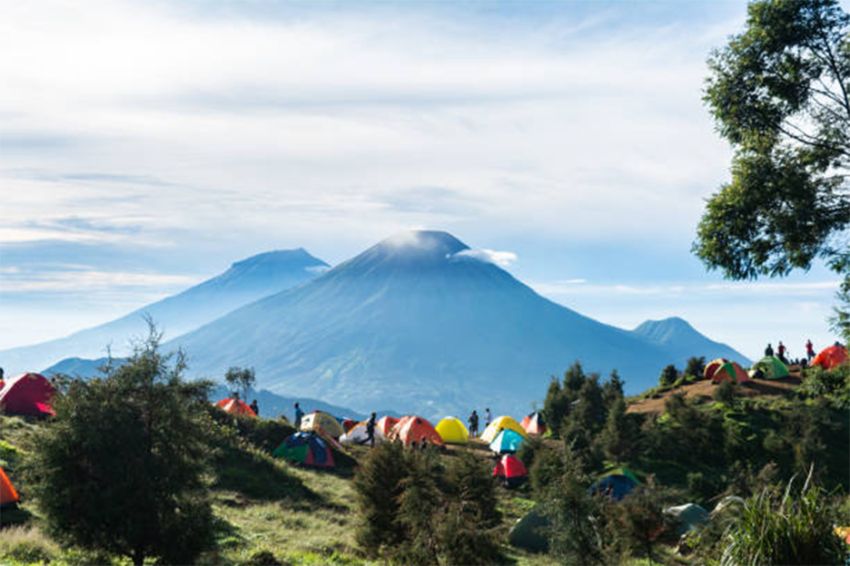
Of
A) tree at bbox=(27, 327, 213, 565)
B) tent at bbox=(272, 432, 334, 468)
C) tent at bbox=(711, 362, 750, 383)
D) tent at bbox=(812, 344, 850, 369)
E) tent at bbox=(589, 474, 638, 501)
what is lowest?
tent at bbox=(589, 474, 638, 501)

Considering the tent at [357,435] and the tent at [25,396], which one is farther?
the tent at [357,435]

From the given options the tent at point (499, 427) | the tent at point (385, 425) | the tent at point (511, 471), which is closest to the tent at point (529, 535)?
the tent at point (511, 471)

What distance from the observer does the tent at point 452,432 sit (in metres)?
52.9

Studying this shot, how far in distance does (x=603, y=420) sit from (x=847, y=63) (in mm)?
36243

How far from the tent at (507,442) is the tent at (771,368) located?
73.8 ft

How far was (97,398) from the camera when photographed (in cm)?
1542

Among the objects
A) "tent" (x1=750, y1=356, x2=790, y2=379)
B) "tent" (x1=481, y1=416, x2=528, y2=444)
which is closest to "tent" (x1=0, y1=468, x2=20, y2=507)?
"tent" (x1=481, y1=416, x2=528, y2=444)

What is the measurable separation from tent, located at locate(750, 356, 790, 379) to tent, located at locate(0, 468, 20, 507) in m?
A: 51.2

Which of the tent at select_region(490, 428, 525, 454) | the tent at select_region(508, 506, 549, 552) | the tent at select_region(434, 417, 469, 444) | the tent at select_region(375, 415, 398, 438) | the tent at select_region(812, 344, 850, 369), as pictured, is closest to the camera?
the tent at select_region(508, 506, 549, 552)

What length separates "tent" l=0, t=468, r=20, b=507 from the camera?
23500 mm

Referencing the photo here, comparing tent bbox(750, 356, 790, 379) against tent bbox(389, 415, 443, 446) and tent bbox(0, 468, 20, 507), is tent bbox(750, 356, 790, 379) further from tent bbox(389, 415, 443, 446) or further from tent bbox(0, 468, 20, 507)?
tent bbox(0, 468, 20, 507)

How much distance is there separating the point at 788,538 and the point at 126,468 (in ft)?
38.6

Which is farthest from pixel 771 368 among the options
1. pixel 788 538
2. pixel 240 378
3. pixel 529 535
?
pixel 788 538

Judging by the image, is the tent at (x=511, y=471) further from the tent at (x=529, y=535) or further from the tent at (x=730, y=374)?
the tent at (x=730, y=374)
